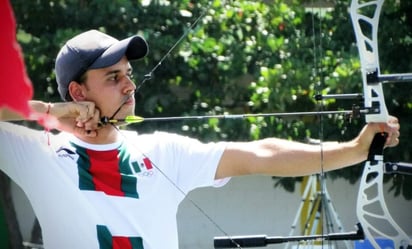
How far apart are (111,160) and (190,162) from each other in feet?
0.57

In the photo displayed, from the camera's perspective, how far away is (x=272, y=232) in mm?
4859

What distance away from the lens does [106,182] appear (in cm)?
202

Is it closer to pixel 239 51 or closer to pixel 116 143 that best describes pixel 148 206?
pixel 116 143

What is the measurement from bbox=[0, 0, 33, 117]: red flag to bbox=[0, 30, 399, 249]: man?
0.97 metres

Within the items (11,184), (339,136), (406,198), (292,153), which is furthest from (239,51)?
(292,153)

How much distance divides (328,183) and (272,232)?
1.56 feet

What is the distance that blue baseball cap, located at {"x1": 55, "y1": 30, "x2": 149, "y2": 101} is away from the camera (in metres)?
2.10

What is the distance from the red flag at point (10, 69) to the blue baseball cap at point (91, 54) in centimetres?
109

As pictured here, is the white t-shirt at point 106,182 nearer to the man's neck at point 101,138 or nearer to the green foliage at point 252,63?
the man's neck at point 101,138

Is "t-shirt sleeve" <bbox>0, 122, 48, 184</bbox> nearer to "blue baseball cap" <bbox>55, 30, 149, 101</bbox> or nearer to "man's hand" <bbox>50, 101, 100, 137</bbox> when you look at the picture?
"man's hand" <bbox>50, 101, 100, 137</bbox>

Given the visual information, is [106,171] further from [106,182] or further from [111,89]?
[111,89]

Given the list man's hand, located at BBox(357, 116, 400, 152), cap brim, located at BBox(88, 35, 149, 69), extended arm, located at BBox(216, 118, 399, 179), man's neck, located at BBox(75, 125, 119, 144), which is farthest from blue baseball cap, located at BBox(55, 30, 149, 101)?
man's hand, located at BBox(357, 116, 400, 152)

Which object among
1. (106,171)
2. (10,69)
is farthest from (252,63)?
(10,69)

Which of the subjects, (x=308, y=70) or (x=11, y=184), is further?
(x=308, y=70)
